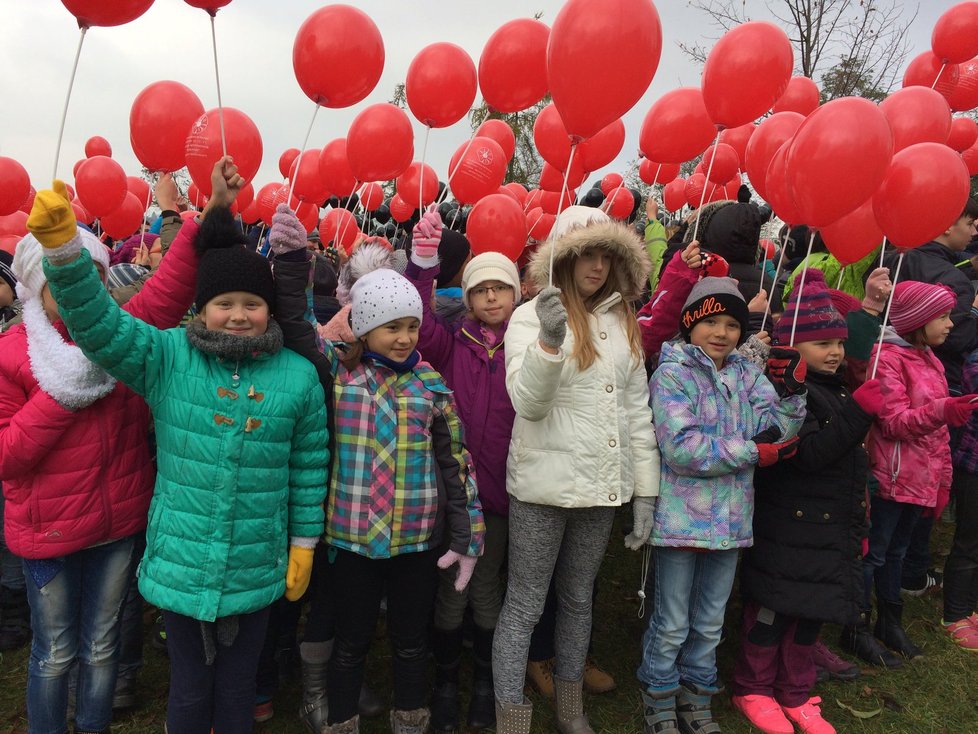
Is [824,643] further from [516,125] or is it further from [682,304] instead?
[516,125]

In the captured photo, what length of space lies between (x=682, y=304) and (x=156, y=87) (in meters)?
3.20

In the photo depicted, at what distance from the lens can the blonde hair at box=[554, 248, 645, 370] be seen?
8.20ft

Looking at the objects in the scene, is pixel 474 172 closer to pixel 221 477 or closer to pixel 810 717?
pixel 221 477

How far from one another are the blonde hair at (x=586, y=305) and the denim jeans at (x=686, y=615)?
2.94 ft

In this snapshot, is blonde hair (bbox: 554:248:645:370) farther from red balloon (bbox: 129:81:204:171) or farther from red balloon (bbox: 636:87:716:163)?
red balloon (bbox: 129:81:204:171)

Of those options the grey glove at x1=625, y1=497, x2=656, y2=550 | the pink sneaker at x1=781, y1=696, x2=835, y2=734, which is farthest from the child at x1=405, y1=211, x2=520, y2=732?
the pink sneaker at x1=781, y1=696, x2=835, y2=734

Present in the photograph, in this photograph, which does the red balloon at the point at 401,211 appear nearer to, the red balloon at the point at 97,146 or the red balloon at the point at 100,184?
the red balloon at the point at 100,184

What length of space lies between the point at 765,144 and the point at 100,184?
15.4 ft

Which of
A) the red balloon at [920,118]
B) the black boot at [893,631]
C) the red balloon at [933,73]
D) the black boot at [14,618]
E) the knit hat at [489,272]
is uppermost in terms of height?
the red balloon at [933,73]

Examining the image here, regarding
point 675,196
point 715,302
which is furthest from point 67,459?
point 675,196

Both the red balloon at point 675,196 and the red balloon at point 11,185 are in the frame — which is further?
the red balloon at point 675,196

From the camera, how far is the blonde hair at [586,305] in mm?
2498

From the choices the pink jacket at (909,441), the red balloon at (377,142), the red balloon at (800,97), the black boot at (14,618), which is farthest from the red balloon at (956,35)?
the black boot at (14,618)

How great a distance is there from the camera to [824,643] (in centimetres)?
341
